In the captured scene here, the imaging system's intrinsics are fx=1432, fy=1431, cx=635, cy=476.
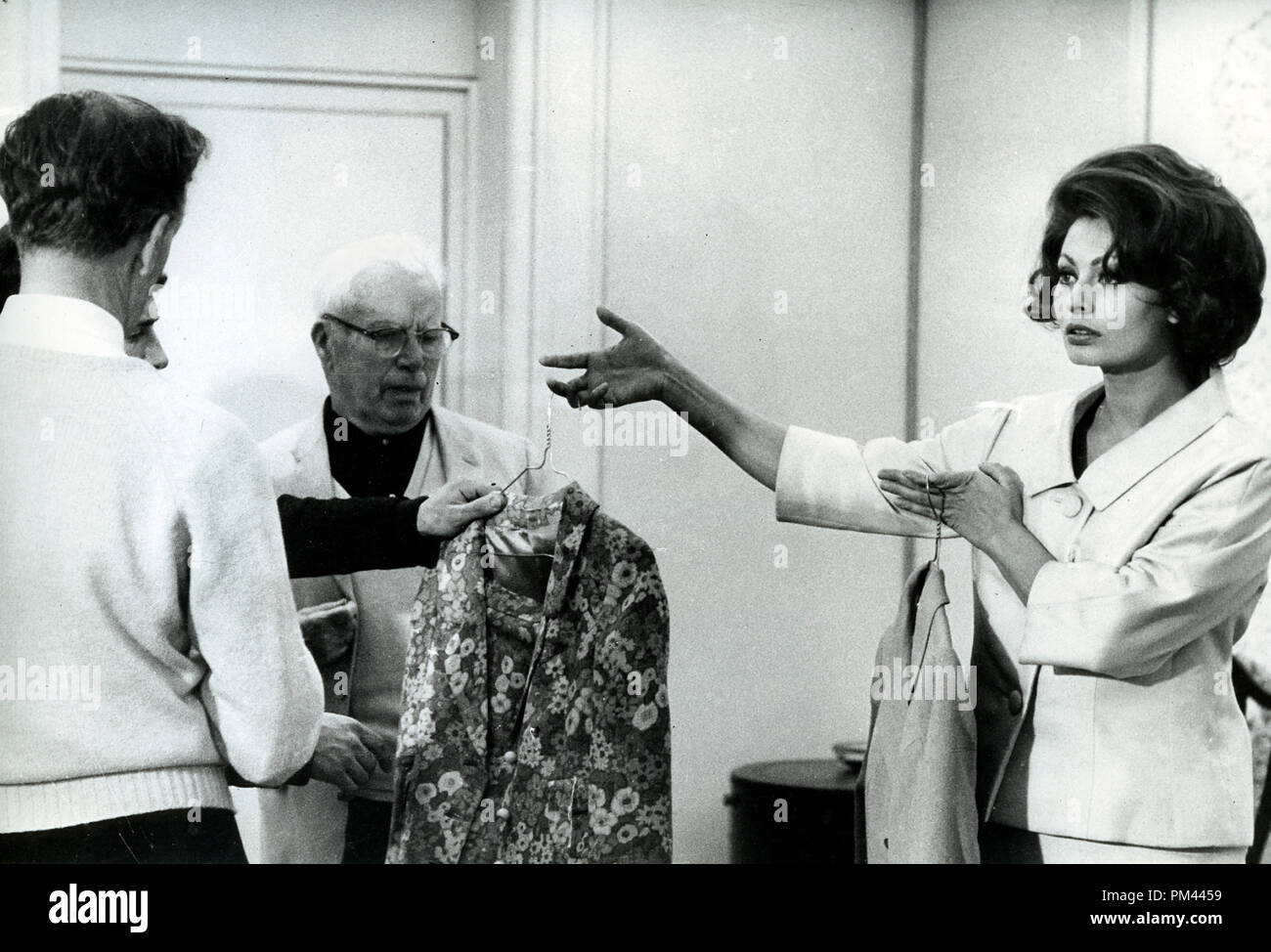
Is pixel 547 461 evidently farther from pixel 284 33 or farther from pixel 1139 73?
pixel 1139 73

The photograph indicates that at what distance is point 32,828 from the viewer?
236cm

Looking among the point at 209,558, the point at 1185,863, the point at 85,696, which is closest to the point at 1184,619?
the point at 1185,863

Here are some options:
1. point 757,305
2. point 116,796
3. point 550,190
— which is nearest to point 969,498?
point 757,305

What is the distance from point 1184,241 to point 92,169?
5.99 feet

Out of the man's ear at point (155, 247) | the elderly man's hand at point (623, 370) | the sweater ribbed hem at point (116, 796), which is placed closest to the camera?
the sweater ribbed hem at point (116, 796)

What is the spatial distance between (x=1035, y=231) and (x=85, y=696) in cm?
185

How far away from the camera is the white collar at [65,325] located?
228 centimetres

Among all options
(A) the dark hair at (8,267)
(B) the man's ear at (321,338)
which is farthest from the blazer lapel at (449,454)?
(A) the dark hair at (8,267)

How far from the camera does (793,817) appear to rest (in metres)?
2.64

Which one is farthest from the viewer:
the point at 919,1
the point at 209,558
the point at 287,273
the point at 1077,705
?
the point at 919,1

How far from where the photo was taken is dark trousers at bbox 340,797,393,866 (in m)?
2.51

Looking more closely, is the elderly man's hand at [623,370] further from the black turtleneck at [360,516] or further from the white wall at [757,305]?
the black turtleneck at [360,516]

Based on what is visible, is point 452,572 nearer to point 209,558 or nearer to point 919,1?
point 209,558

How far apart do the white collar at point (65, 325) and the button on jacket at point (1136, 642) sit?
5.11 feet
